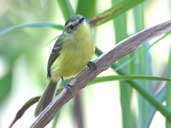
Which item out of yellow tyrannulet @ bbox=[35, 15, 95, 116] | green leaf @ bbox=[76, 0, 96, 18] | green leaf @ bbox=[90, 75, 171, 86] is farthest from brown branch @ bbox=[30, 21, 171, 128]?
yellow tyrannulet @ bbox=[35, 15, 95, 116]

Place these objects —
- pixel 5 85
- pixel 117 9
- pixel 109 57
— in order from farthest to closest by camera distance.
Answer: pixel 5 85 → pixel 117 9 → pixel 109 57

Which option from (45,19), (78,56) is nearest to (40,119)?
(78,56)

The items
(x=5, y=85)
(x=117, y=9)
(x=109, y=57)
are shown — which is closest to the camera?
(x=109, y=57)

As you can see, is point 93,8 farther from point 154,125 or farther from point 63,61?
point 154,125

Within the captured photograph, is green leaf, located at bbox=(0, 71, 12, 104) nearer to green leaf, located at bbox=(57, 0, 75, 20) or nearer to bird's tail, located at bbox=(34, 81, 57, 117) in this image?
bird's tail, located at bbox=(34, 81, 57, 117)

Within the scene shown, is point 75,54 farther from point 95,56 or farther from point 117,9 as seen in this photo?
point 117,9

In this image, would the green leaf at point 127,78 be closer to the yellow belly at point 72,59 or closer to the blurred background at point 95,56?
the blurred background at point 95,56

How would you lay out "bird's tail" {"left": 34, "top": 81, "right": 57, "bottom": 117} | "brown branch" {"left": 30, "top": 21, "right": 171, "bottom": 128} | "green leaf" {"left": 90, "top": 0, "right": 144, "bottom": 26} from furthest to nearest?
1. "bird's tail" {"left": 34, "top": 81, "right": 57, "bottom": 117}
2. "green leaf" {"left": 90, "top": 0, "right": 144, "bottom": 26}
3. "brown branch" {"left": 30, "top": 21, "right": 171, "bottom": 128}

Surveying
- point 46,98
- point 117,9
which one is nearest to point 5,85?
point 46,98
